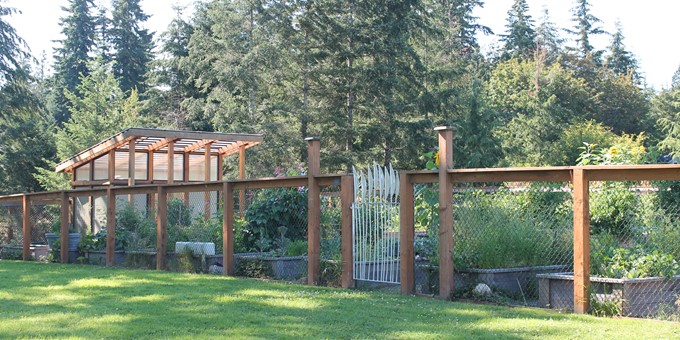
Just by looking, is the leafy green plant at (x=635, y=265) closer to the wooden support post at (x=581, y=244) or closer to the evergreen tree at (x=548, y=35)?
the wooden support post at (x=581, y=244)

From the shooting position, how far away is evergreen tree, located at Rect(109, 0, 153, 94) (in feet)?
180

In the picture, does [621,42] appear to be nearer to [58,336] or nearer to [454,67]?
[454,67]

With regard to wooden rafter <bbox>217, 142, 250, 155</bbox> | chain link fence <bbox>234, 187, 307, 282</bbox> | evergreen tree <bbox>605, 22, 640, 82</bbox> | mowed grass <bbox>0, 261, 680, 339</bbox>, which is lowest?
mowed grass <bbox>0, 261, 680, 339</bbox>

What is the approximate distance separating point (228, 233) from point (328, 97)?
19314 mm

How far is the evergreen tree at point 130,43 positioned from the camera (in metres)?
54.8

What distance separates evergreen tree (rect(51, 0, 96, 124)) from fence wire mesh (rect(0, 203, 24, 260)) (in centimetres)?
3885

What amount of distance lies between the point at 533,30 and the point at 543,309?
53002 millimetres

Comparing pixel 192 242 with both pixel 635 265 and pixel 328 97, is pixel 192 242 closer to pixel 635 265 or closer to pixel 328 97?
pixel 635 265

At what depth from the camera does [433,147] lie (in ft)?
99.0

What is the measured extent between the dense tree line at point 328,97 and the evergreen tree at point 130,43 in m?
13.9

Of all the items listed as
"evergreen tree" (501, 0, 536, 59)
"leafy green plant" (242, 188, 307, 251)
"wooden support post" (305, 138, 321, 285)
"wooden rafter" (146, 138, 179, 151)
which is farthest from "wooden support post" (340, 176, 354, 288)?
"evergreen tree" (501, 0, 536, 59)

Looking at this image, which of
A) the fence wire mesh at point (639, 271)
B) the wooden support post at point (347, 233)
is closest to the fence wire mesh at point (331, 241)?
A: the wooden support post at point (347, 233)

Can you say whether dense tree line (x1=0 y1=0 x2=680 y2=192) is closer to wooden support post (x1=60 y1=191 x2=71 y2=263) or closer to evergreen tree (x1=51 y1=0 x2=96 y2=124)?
wooden support post (x1=60 y1=191 x2=71 y2=263)

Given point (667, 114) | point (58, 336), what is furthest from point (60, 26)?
point (58, 336)
